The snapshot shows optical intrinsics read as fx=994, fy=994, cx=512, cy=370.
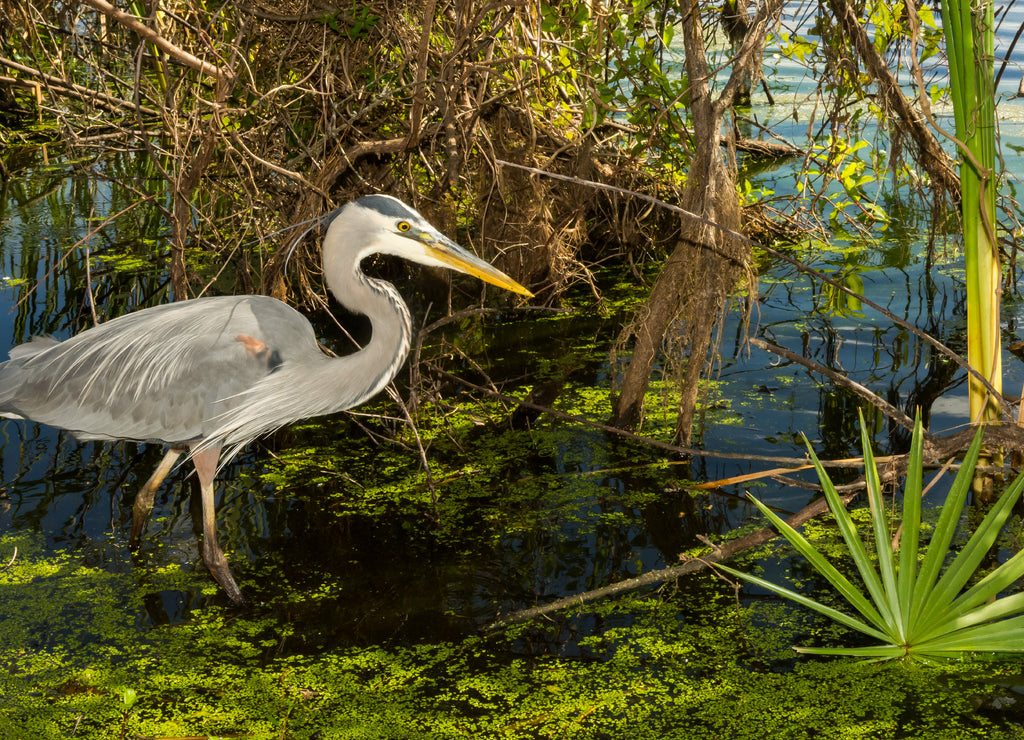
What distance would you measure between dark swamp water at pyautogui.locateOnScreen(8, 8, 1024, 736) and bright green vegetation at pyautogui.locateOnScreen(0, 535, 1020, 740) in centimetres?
6

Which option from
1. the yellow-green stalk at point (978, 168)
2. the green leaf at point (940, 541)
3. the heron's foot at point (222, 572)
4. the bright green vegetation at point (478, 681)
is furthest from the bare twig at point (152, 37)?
the green leaf at point (940, 541)

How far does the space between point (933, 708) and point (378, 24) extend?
3.69 metres

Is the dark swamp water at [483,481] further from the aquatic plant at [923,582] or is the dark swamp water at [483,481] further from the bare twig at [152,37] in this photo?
the bare twig at [152,37]

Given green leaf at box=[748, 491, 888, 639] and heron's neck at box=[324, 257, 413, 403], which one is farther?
heron's neck at box=[324, 257, 413, 403]

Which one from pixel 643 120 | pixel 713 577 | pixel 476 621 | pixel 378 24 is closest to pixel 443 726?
pixel 476 621

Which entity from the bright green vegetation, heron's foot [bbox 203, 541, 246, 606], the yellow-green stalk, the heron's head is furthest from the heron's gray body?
the yellow-green stalk

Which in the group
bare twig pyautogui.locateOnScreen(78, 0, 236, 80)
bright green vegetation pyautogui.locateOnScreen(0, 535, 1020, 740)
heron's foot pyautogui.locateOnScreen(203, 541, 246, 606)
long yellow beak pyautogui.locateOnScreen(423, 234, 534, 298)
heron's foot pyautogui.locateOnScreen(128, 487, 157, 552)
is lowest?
bright green vegetation pyautogui.locateOnScreen(0, 535, 1020, 740)

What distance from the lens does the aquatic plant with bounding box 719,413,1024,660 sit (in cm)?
273

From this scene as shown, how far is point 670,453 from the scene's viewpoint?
4691 millimetres

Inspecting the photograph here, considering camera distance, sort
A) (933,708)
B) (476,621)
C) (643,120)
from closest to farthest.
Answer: (933,708) → (476,621) → (643,120)

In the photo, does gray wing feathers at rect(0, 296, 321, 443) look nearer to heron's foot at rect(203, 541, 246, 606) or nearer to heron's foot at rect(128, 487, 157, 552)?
heron's foot at rect(128, 487, 157, 552)

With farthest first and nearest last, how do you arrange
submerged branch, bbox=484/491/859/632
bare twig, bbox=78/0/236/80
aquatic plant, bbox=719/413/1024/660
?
1. bare twig, bbox=78/0/236/80
2. submerged branch, bbox=484/491/859/632
3. aquatic plant, bbox=719/413/1024/660

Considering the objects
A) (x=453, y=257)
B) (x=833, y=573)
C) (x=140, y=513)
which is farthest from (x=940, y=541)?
(x=140, y=513)

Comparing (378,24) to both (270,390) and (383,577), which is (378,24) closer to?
(270,390)
